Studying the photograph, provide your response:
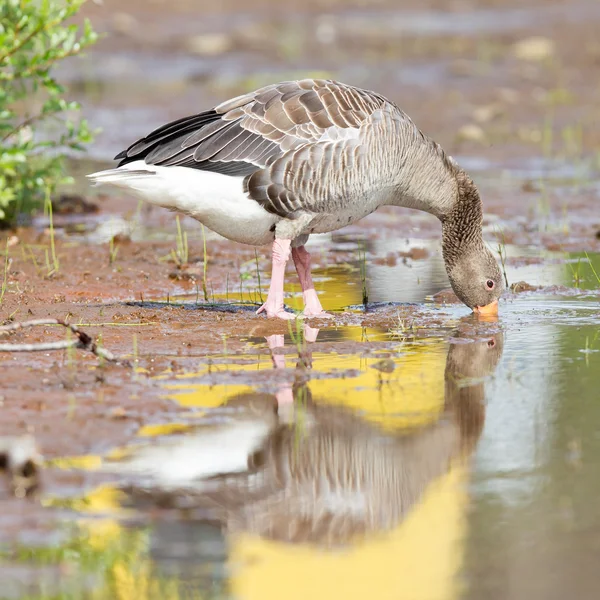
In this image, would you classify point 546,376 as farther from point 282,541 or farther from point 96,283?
point 96,283

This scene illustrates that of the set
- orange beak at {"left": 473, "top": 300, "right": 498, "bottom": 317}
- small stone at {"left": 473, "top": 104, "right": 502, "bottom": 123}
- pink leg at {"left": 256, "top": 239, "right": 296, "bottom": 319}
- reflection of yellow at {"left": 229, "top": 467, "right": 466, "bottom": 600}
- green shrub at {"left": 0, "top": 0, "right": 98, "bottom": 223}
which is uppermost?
small stone at {"left": 473, "top": 104, "right": 502, "bottom": 123}

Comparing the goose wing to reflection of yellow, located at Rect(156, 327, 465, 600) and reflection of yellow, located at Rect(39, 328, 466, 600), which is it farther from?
reflection of yellow, located at Rect(156, 327, 465, 600)

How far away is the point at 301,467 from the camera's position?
17.0 ft

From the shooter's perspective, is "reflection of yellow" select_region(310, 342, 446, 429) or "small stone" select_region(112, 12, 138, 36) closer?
"reflection of yellow" select_region(310, 342, 446, 429)

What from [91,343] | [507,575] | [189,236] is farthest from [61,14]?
[507,575]

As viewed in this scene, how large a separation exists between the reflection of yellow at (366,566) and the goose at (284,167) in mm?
3662

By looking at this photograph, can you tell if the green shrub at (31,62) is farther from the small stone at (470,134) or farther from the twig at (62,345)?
the small stone at (470,134)

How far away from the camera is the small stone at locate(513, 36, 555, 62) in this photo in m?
22.5

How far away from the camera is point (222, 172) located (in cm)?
800

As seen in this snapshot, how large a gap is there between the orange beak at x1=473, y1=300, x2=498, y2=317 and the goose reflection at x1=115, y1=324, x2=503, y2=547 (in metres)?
2.13

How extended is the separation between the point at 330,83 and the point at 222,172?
112 cm

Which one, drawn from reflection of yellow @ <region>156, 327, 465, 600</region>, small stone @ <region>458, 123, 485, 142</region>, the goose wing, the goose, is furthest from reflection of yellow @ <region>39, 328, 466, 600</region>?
small stone @ <region>458, 123, 485, 142</region>

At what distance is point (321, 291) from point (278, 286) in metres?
1.37

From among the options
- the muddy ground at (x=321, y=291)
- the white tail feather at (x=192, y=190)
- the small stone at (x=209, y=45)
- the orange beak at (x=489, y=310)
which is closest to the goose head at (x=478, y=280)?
the orange beak at (x=489, y=310)
